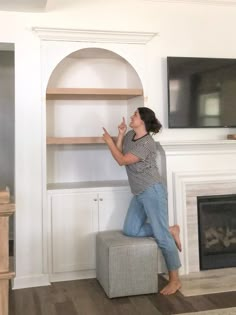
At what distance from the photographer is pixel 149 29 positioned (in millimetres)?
3461

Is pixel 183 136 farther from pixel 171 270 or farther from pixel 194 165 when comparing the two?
pixel 171 270

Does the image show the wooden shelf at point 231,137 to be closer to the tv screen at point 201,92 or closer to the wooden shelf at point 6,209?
the tv screen at point 201,92

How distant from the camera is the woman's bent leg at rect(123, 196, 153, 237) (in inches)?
122

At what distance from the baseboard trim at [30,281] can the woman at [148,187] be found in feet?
2.69

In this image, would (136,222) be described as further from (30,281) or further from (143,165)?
(30,281)

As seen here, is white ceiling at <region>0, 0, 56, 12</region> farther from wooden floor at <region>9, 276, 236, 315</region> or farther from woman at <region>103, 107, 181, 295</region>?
wooden floor at <region>9, 276, 236, 315</region>

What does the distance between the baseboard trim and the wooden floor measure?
74 millimetres

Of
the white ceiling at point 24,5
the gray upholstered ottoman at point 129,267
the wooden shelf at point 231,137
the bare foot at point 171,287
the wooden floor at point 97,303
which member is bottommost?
the wooden floor at point 97,303

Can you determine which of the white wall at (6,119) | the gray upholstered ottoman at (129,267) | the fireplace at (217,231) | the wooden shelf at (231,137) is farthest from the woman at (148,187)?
the white wall at (6,119)

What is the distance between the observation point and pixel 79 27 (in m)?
3.29

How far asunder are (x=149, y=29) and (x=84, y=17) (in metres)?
0.62

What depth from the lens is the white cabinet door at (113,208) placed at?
3320 millimetres

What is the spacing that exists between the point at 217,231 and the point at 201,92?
1.34m

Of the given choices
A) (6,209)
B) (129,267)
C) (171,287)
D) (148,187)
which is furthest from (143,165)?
(6,209)
